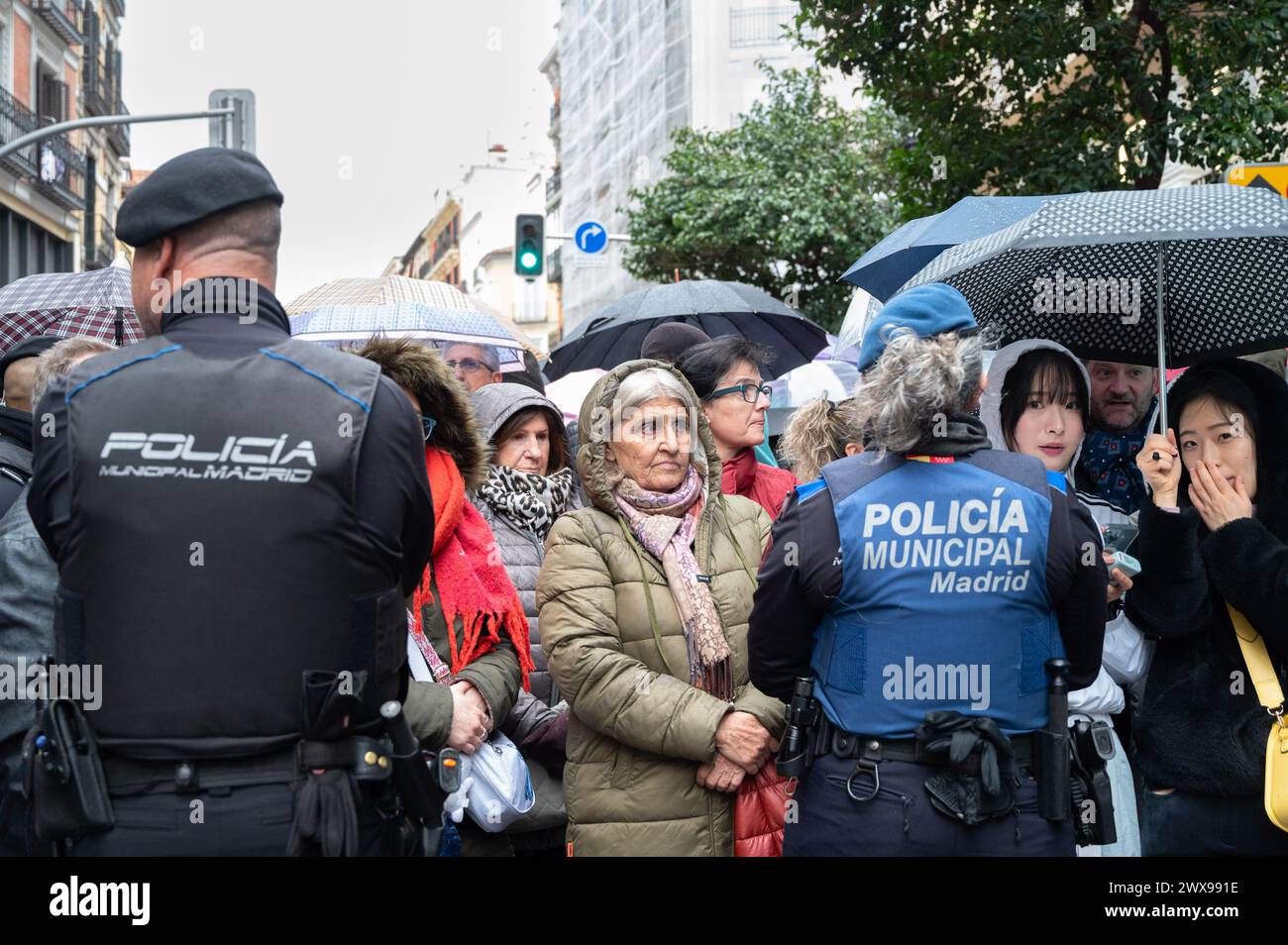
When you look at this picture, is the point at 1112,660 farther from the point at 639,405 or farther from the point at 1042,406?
the point at 639,405

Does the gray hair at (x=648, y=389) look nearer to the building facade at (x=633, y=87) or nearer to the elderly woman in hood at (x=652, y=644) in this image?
the elderly woman in hood at (x=652, y=644)

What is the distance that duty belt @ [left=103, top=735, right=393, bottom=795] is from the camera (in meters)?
2.74

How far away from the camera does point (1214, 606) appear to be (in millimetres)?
3877

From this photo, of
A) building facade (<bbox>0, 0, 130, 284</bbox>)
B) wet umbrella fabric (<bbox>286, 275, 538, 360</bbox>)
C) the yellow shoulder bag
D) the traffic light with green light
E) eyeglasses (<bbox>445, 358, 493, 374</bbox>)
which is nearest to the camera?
the yellow shoulder bag

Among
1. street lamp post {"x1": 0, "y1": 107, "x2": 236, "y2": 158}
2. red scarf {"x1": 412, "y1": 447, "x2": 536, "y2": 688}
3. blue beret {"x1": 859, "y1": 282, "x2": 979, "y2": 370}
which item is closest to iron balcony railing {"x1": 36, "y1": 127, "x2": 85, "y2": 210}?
street lamp post {"x1": 0, "y1": 107, "x2": 236, "y2": 158}

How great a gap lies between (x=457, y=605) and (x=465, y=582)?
0.07 metres

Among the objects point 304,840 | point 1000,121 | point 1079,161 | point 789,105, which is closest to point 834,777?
point 304,840

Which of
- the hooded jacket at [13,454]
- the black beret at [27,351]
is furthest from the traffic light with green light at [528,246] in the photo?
the hooded jacket at [13,454]

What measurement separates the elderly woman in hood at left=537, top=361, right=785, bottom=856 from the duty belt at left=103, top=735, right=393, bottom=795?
1259 mm

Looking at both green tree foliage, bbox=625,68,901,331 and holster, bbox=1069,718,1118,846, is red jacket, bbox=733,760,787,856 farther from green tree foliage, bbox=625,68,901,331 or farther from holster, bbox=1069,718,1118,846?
green tree foliage, bbox=625,68,901,331

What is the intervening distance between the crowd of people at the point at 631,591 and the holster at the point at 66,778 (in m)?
0.04

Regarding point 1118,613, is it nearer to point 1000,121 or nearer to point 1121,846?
point 1121,846

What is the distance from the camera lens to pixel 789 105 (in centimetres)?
2872
